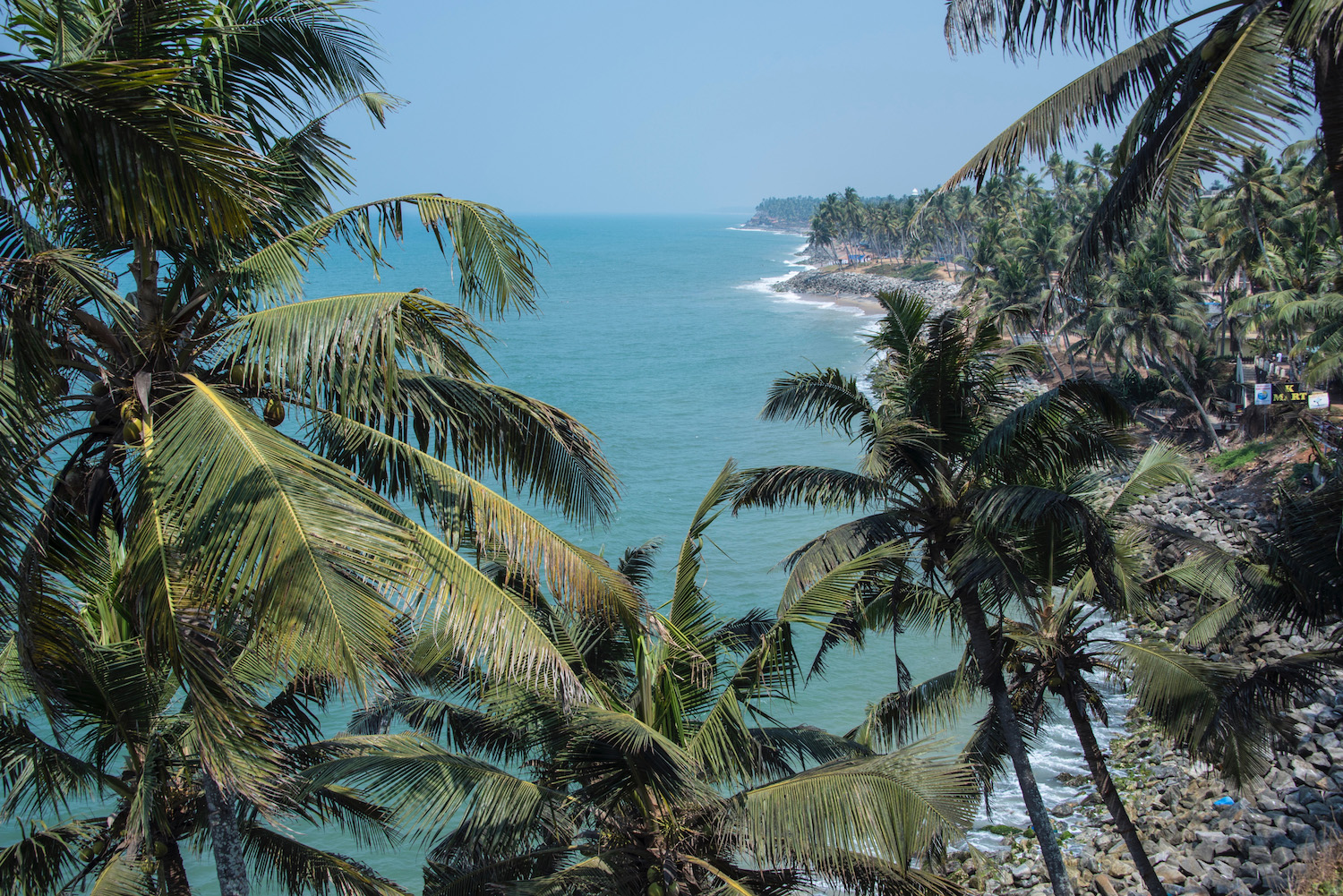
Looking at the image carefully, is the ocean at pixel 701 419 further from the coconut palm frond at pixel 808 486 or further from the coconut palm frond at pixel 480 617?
the coconut palm frond at pixel 808 486

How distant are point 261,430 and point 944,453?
6.85 metres

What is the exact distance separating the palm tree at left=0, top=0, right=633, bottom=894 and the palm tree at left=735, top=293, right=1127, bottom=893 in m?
3.52

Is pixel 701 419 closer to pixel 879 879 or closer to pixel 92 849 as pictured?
pixel 92 849

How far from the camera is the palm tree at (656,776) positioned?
5539mm

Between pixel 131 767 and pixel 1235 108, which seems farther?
pixel 131 767

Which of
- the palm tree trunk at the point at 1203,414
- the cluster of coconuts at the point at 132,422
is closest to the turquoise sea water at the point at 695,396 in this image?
the cluster of coconuts at the point at 132,422

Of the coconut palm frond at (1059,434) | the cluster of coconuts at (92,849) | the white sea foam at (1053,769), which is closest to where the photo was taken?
the cluster of coconuts at (92,849)

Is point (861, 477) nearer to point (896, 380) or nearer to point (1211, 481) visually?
point (896, 380)

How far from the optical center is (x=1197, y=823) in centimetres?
1393

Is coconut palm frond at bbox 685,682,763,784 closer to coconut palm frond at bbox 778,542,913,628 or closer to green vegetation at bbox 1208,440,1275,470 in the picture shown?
coconut palm frond at bbox 778,542,913,628

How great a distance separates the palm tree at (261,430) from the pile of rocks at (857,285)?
254 ft

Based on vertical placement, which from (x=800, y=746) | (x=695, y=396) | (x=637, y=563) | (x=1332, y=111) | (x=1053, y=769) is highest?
(x=1332, y=111)

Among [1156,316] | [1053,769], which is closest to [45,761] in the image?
[1053,769]

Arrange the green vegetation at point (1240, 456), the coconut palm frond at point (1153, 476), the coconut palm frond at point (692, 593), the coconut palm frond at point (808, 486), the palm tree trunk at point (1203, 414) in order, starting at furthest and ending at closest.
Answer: the palm tree trunk at point (1203, 414) → the green vegetation at point (1240, 456) → the coconut palm frond at point (1153, 476) → the coconut palm frond at point (808, 486) → the coconut palm frond at point (692, 593)
